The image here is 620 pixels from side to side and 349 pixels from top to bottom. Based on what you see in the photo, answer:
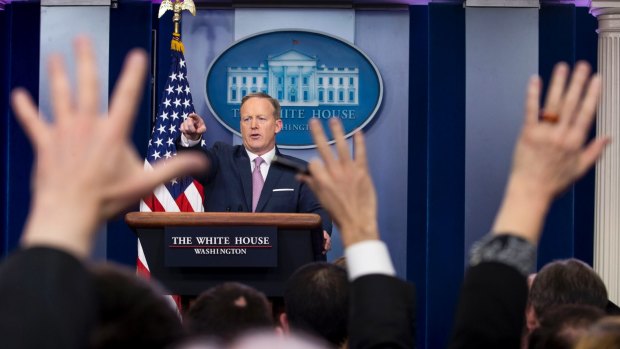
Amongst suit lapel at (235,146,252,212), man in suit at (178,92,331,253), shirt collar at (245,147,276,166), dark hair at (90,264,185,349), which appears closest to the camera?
dark hair at (90,264,185,349)

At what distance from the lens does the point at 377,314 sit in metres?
1.49

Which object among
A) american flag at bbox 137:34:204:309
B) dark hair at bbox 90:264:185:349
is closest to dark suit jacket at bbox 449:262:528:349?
dark hair at bbox 90:264:185:349

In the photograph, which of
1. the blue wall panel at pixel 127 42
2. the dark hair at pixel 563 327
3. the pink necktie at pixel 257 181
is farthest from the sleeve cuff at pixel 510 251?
the blue wall panel at pixel 127 42

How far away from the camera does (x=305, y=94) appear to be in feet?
22.9

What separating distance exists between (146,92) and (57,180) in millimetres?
5943

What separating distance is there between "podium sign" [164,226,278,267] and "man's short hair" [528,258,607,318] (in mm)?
1101

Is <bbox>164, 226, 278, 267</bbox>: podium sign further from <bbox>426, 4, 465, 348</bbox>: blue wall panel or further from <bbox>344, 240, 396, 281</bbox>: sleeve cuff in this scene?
<bbox>426, 4, 465, 348</bbox>: blue wall panel

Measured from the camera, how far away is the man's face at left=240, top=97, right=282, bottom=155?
17.5ft

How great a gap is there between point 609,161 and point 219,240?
12.5 ft

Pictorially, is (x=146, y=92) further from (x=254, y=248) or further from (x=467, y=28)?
(x=254, y=248)

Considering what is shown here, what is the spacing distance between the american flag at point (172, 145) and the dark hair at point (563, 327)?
346 centimetres

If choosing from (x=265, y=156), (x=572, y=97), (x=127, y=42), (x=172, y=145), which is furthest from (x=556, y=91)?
(x=127, y=42)

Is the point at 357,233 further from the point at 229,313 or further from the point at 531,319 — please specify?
the point at 531,319

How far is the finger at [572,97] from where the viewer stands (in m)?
1.41
